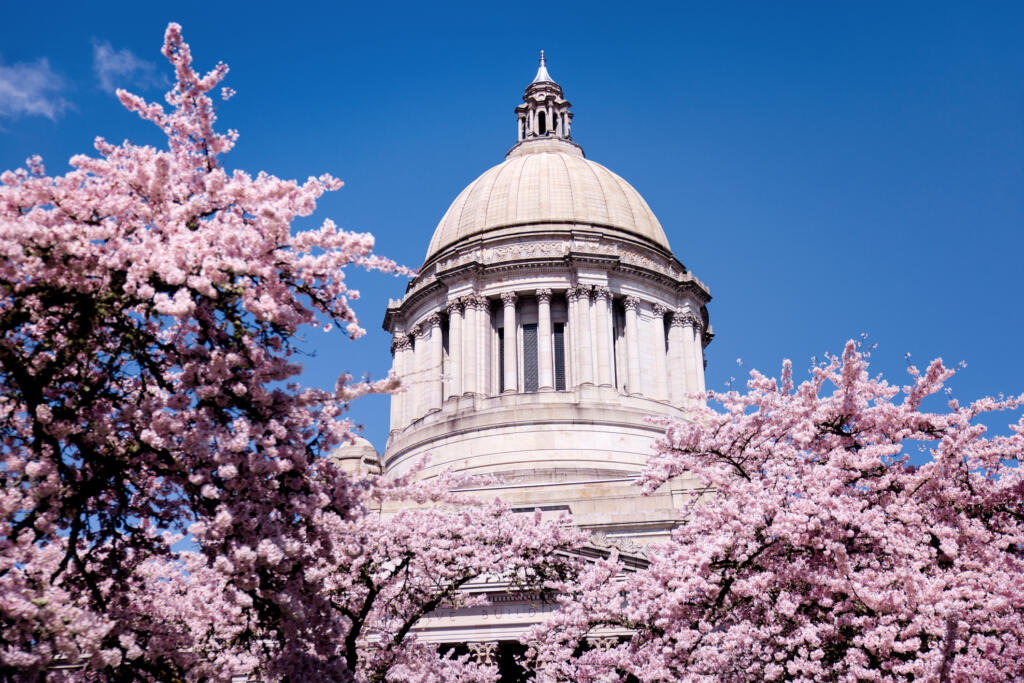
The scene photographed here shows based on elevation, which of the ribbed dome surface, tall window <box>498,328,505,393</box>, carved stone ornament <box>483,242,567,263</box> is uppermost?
the ribbed dome surface

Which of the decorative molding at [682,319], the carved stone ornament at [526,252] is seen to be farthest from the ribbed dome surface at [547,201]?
the decorative molding at [682,319]

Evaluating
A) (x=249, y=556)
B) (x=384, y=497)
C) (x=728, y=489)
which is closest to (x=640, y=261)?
(x=728, y=489)

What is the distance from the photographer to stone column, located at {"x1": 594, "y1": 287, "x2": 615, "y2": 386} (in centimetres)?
5097

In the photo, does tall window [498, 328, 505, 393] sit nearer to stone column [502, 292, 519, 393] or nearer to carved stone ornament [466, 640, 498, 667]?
stone column [502, 292, 519, 393]

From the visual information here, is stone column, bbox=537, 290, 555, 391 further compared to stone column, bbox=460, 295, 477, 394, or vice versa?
stone column, bbox=460, 295, 477, 394

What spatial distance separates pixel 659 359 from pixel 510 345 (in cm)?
835

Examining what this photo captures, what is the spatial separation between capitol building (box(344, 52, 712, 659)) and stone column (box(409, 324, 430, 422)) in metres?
0.13

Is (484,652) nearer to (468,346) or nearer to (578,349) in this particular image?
(578,349)

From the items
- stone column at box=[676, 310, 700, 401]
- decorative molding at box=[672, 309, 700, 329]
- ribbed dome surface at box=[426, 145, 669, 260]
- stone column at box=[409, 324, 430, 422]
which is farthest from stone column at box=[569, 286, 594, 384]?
Result: stone column at box=[409, 324, 430, 422]

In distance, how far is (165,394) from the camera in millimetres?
13312

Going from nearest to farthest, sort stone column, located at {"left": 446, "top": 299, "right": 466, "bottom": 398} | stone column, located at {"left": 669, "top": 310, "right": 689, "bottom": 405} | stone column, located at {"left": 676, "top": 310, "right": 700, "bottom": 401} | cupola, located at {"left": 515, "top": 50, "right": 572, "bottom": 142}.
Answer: stone column, located at {"left": 446, "top": 299, "right": 466, "bottom": 398}, stone column, located at {"left": 669, "top": 310, "right": 689, "bottom": 405}, stone column, located at {"left": 676, "top": 310, "right": 700, "bottom": 401}, cupola, located at {"left": 515, "top": 50, "right": 572, "bottom": 142}

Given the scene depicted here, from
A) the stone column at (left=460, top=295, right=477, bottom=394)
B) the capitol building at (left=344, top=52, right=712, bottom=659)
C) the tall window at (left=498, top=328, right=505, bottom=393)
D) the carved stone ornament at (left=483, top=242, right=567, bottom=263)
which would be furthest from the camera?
the carved stone ornament at (left=483, top=242, right=567, bottom=263)

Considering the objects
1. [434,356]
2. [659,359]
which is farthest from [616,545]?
[434,356]

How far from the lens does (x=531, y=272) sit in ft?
177
